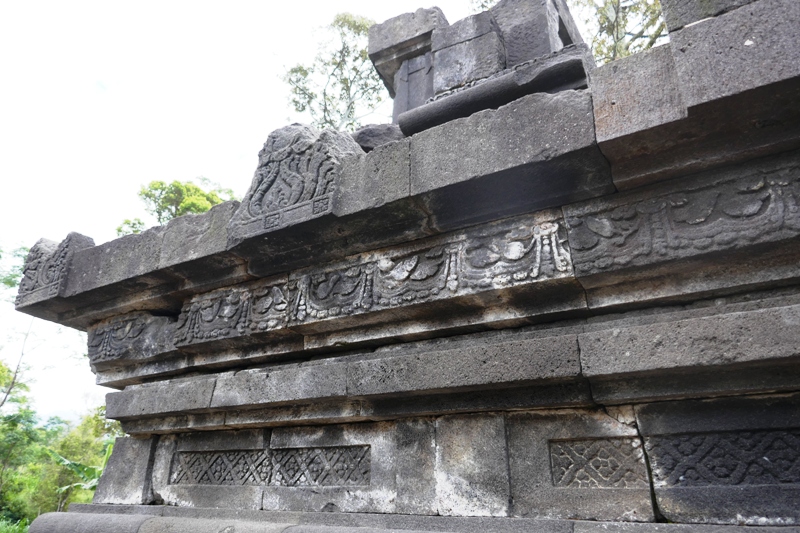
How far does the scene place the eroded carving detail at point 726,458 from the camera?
1737 mm

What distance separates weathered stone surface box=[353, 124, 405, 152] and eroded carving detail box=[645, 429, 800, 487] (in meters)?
2.23

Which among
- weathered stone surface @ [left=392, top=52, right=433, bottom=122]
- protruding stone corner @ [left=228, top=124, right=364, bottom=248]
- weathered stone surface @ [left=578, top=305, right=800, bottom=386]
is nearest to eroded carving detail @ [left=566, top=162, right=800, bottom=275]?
weathered stone surface @ [left=578, top=305, right=800, bottom=386]

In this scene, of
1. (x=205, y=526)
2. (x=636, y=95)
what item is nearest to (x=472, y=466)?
(x=205, y=526)

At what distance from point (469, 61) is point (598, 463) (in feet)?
7.94

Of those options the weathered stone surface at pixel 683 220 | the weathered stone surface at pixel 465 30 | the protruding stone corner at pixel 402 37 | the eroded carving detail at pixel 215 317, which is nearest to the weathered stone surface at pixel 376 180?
the weathered stone surface at pixel 683 220

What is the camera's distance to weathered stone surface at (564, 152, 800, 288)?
181 cm

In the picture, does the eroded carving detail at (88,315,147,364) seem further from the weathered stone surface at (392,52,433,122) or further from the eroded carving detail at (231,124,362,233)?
the weathered stone surface at (392,52,433,122)

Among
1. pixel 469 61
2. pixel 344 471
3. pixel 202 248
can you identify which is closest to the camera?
pixel 344 471

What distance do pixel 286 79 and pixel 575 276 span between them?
520 inches

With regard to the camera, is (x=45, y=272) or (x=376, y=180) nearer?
(x=376, y=180)

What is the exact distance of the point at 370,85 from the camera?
13.4 meters

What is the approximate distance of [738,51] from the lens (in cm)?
176

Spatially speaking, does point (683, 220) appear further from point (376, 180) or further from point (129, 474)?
point (129, 474)

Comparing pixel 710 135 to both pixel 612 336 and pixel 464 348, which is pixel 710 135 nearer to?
pixel 612 336
